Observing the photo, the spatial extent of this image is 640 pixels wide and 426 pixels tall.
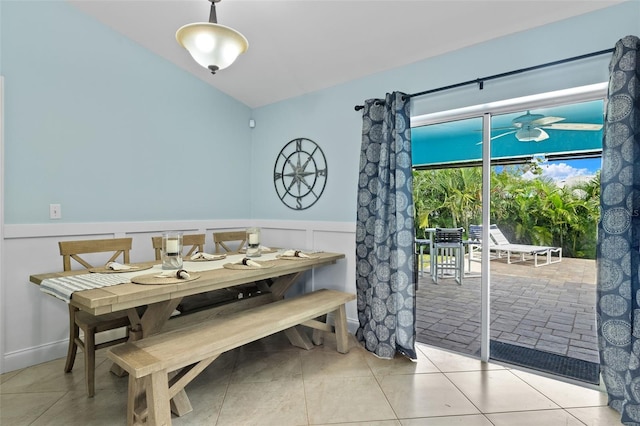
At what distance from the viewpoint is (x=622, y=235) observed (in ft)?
6.13

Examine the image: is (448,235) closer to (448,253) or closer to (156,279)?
(448,253)

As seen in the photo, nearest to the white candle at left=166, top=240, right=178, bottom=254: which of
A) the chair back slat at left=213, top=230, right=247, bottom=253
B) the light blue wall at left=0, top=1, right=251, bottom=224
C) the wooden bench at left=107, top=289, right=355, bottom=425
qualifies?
the wooden bench at left=107, top=289, right=355, bottom=425

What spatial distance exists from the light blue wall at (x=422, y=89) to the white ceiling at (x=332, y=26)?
0.27 ft

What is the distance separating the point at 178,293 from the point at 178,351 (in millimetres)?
320

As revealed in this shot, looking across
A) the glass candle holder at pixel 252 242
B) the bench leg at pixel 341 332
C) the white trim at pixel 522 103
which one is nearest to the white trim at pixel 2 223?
the glass candle holder at pixel 252 242

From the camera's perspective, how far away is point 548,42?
219 cm

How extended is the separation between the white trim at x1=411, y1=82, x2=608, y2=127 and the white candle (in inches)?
83.1

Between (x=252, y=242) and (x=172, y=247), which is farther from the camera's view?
(x=252, y=242)

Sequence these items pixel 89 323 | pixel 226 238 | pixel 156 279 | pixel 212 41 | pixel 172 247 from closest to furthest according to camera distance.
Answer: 1. pixel 212 41
2. pixel 156 279
3. pixel 89 323
4. pixel 172 247
5. pixel 226 238

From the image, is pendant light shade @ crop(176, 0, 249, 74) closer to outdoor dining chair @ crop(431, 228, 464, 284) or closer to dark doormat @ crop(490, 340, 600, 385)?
outdoor dining chair @ crop(431, 228, 464, 284)

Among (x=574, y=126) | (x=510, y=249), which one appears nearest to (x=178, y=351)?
(x=510, y=249)

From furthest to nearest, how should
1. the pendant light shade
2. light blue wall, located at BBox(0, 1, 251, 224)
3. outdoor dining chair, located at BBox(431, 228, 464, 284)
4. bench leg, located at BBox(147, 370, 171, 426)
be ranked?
outdoor dining chair, located at BBox(431, 228, 464, 284)
light blue wall, located at BBox(0, 1, 251, 224)
the pendant light shade
bench leg, located at BBox(147, 370, 171, 426)

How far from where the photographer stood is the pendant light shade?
1784mm

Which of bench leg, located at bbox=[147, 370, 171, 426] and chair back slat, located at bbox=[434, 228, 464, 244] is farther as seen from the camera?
chair back slat, located at bbox=[434, 228, 464, 244]
